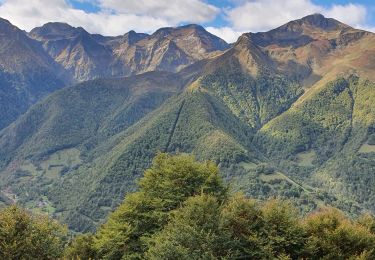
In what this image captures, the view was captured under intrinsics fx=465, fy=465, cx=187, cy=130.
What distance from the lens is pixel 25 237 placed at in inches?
A: 2564

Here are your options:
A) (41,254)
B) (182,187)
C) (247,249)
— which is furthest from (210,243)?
(41,254)

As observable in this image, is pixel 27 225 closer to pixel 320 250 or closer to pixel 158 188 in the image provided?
pixel 158 188

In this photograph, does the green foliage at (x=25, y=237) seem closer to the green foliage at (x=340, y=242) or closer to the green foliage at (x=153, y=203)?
the green foliage at (x=153, y=203)

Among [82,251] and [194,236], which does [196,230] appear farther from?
[82,251]

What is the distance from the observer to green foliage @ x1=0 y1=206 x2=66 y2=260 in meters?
62.4

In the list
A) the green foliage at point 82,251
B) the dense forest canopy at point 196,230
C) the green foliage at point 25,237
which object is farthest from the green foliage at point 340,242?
the green foliage at point 25,237

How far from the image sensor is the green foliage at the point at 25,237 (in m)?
62.4

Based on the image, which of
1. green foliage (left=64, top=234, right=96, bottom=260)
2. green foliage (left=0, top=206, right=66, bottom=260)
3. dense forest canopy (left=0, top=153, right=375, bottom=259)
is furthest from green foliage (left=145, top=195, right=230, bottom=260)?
green foliage (left=64, top=234, right=96, bottom=260)

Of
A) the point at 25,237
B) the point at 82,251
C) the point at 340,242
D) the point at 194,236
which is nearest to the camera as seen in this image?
the point at 194,236

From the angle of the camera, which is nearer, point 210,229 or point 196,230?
point 210,229

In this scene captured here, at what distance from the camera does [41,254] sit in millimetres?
65438

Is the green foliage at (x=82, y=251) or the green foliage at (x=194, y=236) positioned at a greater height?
the green foliage at (x=194, y=236)

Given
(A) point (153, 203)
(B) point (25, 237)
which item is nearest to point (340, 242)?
(A) point (153, 203)

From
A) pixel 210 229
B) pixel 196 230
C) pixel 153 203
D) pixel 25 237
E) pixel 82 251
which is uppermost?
pixel 153 203
